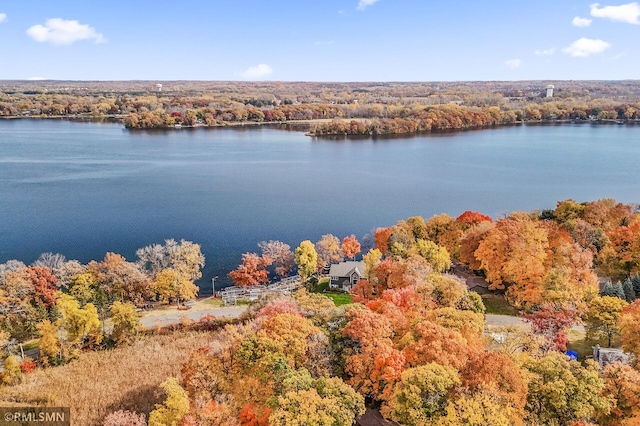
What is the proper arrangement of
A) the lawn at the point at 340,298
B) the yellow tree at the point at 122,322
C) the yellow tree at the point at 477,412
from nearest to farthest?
the yellow tree at the point at 477,412 → the yellow tree at the point at 122,322 → the lawn at the point at 340,298

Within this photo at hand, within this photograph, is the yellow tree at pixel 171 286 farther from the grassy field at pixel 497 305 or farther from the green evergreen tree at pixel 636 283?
the green evergreen tree at pixel 636 283

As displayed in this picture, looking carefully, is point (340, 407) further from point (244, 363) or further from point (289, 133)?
point (289, 133)

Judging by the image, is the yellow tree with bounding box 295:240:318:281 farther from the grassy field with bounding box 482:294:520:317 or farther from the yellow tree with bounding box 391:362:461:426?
the yellow tree with bounding box 391:362:461:426

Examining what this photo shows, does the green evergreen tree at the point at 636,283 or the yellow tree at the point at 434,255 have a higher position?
the yellow tree at the point at 434,255

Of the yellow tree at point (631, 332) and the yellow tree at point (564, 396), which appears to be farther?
the yellow tree at point (631, 332)

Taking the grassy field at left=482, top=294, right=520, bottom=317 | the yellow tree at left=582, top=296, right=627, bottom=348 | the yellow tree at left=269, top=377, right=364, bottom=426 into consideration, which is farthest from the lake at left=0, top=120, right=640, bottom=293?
the yellow tree at left=582, top=296, right=627, bottom=348

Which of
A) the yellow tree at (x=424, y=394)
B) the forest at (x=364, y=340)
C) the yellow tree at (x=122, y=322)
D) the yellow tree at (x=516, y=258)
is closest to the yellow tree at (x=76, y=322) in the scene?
the forest at (x=364, y=340)
